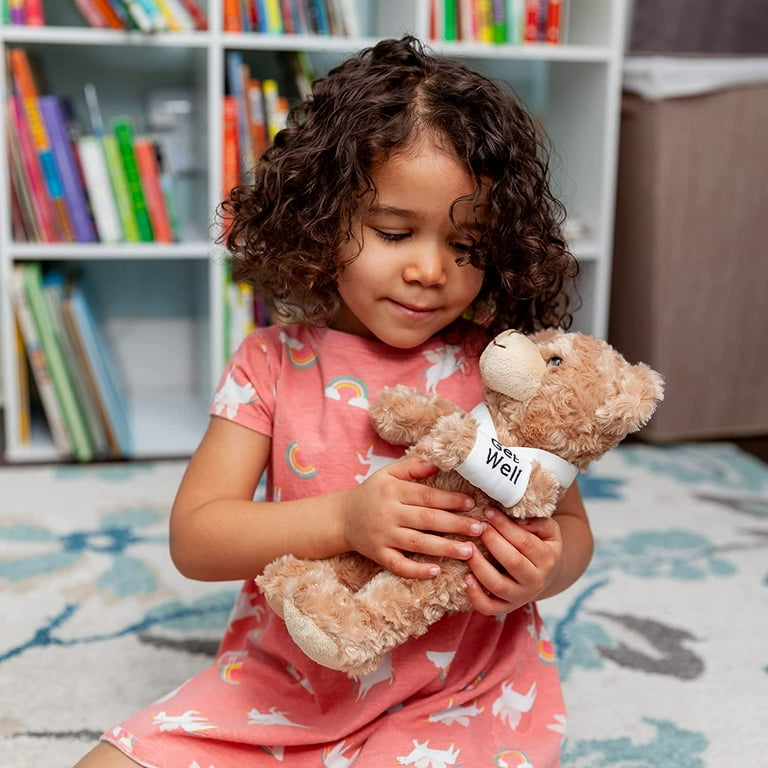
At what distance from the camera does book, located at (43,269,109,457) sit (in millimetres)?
1757

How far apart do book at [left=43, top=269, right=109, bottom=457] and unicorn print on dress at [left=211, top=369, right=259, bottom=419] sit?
3.22 ft

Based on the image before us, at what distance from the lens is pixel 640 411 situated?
2.30ft

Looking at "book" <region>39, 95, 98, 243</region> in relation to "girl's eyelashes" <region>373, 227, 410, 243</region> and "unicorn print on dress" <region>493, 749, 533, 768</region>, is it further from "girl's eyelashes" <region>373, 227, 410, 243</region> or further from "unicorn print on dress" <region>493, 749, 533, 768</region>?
"unicorn print on dress" <region>493, 749, 533, 768</region>

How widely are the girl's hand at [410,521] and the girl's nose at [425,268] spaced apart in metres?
0.13

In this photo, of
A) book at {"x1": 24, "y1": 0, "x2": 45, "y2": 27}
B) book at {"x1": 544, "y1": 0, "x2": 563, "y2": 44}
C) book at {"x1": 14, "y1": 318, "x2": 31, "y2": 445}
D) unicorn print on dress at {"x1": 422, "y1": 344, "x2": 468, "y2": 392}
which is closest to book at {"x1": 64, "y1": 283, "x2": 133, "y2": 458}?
book at {"x1": 14, "y1": 318, "x2": 31, "y2": 445}

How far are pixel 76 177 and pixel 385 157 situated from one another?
3.59 ft

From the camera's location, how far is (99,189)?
175 centimetres

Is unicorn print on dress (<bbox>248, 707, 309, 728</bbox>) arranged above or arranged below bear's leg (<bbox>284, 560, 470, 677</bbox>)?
below

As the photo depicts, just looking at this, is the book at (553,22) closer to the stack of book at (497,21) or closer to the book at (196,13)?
the stack of book at (497,21)

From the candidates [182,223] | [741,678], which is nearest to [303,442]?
[741,678]

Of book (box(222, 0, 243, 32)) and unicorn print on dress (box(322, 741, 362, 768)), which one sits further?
book (box(222, 0, 243, 32))

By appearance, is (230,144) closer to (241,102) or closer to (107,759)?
(241,102)

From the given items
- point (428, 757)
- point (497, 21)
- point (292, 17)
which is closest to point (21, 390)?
point (292, 17)

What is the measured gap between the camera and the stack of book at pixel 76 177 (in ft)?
5.58
